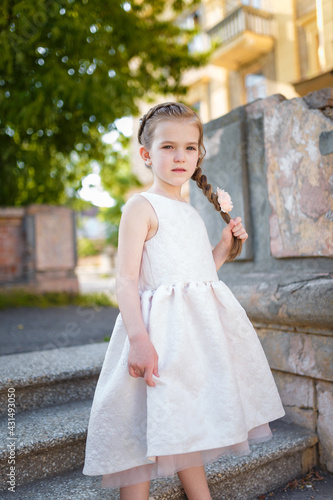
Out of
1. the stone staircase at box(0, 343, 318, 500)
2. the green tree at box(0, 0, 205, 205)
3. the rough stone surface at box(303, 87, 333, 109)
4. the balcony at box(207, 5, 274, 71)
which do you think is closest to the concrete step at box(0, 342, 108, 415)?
the stone staircase at box(0, 343, 318, 500)

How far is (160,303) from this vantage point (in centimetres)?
130

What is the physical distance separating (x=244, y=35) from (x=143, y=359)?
35.8 feet

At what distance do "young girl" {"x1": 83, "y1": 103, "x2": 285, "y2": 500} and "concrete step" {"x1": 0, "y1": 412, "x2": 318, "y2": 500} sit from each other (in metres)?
0.23

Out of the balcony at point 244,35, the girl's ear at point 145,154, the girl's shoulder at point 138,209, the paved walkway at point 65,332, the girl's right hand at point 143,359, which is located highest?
the balcony at point 244,35

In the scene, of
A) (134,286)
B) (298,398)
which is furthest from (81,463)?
(298,398)

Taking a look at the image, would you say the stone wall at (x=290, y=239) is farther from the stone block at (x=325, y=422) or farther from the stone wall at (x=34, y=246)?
the stone wall at (x=34, y=246)

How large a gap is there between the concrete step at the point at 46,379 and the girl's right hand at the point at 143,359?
3.00 ft

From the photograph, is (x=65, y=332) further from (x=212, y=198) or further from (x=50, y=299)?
(x=212, y=198)

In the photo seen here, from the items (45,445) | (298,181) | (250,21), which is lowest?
(45,445)

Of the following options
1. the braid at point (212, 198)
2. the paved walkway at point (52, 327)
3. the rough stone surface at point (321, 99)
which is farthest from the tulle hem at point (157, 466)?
the paved walkway at point (52, 327)

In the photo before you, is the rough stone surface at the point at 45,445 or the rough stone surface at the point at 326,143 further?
the rough stone surface at the point at 326,143

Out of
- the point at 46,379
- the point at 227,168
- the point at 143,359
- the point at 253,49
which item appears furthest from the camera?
the point at 253,49

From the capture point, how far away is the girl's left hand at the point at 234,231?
4.98ft

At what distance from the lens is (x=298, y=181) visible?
184 centimetres
